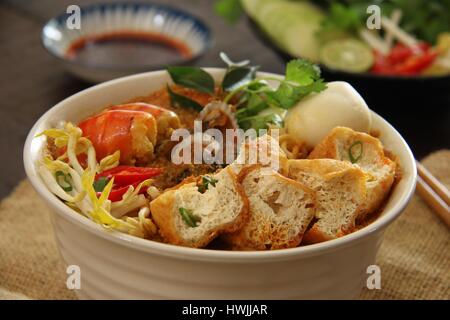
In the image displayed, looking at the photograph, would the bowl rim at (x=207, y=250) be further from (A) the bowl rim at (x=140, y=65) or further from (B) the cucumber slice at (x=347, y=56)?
(B) the cucumber slice at (x=347, y=56)

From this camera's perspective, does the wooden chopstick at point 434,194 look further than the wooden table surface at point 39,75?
No

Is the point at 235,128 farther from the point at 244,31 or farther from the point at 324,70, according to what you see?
the point at 244,31

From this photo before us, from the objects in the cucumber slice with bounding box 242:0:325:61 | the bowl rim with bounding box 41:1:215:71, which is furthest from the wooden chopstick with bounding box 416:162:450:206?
the bowl rim with bounding box 41:1:215:71

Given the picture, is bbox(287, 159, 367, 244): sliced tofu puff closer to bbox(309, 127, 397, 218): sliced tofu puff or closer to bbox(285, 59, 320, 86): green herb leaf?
bbox(309, 127, 397, 218): sliced tofu puff

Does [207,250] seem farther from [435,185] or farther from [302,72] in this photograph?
[435,185]

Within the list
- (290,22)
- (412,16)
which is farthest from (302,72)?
(412,16)

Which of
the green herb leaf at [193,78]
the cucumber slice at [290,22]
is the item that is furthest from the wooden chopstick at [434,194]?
the cucumber slice at [290,22]

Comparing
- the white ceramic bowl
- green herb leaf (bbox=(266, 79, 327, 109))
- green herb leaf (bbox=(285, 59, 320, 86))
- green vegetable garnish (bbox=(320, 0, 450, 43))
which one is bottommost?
green vegetable garnish (bbox=(320, 0, 450, 43))
